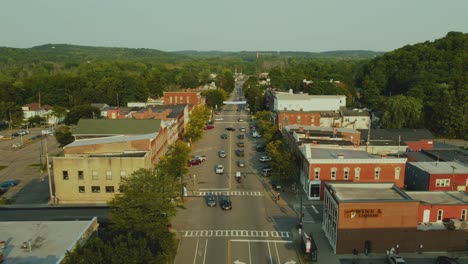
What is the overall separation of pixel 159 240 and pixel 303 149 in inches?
1107

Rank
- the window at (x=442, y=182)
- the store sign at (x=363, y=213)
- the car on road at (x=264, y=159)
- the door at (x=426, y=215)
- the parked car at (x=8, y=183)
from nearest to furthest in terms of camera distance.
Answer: the store sign at (x=363, y=213)
the door at (x=426, y=215)
the window at (x=442, y=182)
the parked car at (x=8, y=183)
the car on road at (x=264, y=159)

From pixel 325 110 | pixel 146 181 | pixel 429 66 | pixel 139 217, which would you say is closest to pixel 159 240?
pixel 139 217

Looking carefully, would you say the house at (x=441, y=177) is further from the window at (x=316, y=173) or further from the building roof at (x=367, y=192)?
the window at (x=316, y=173)

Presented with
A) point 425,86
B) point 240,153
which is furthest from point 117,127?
point 425,86

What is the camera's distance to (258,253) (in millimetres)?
34188

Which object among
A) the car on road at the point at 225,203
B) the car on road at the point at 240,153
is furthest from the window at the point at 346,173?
the car on road at the point at 240,153

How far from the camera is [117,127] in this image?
5719cm

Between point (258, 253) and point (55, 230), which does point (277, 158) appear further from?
point (55, 230)

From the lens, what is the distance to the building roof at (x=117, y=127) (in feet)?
184

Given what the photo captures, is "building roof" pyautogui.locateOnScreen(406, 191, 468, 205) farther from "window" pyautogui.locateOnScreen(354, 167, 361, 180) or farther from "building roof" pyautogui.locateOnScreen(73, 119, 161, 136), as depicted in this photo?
"building roof" pyautogui.locateOnScreen(73, 119, 161, 136)

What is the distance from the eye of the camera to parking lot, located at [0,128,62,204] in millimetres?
50719

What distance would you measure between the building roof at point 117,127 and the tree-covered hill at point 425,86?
60708 mm

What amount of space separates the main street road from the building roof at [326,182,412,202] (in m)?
6.44

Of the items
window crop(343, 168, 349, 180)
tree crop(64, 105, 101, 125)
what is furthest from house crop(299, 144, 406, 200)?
tree crop(64, 105, 101, 125)
